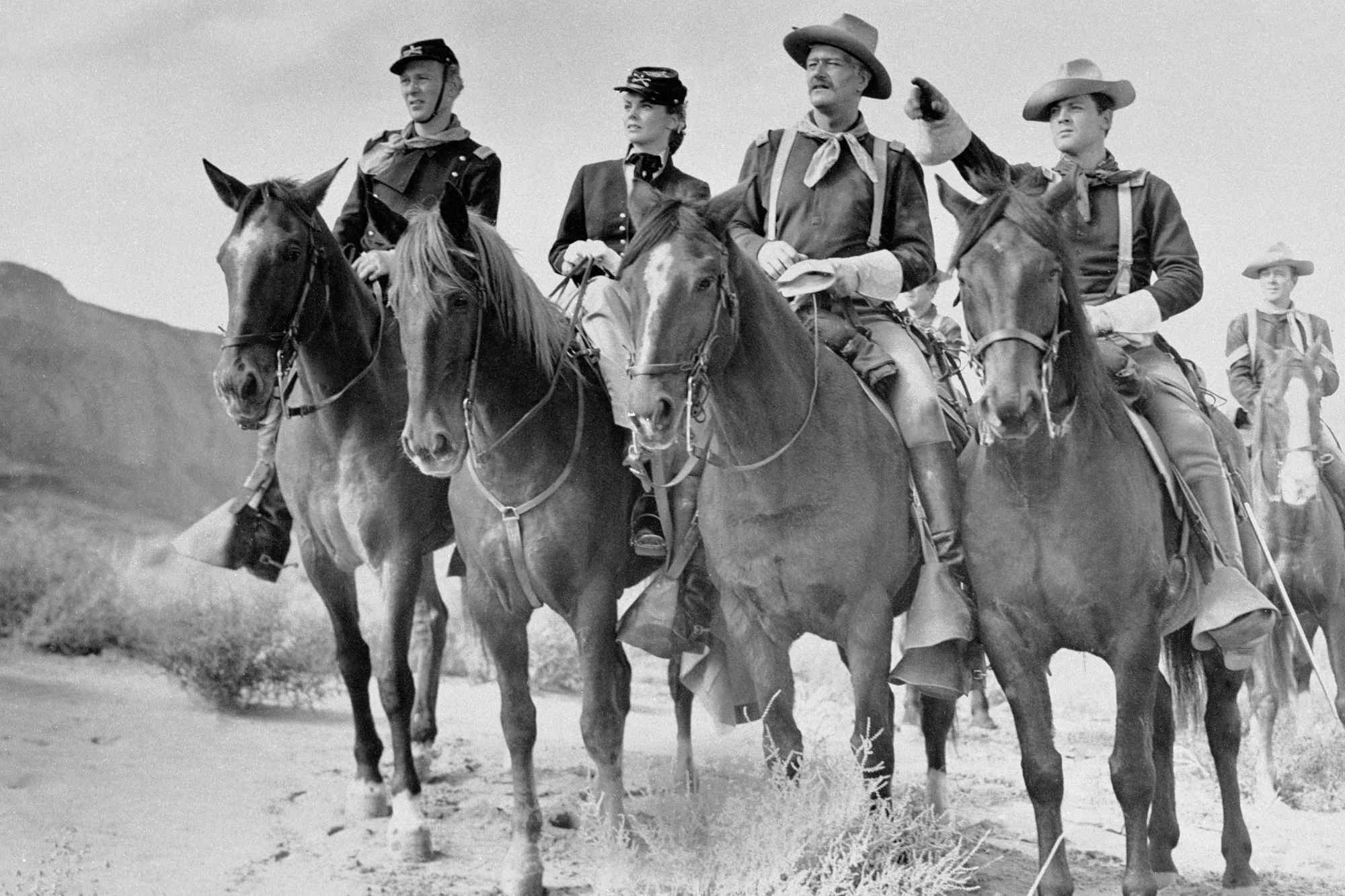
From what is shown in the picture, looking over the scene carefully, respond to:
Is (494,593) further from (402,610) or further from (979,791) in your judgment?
(979,791)

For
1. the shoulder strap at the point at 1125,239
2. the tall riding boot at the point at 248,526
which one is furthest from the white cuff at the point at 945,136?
the tall riding boot at the point at 248,526

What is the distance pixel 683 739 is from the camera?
23.5 feet

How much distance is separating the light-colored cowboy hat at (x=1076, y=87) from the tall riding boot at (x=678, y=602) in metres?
2.25

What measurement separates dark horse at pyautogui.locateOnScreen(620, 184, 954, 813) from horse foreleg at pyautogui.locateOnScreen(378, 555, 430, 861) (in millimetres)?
1725

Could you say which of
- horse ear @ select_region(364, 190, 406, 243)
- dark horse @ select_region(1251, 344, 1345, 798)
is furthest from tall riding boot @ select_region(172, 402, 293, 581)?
dark horse @ select_region(1251, 344, 1345, 798)

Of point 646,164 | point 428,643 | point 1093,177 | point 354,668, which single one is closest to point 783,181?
point 646,164

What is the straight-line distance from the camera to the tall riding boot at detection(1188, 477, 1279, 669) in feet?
15.3

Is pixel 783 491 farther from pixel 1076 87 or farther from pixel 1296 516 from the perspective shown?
pixel 1296 516

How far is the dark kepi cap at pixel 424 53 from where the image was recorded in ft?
22.4

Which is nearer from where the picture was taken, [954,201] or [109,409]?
[954,201]

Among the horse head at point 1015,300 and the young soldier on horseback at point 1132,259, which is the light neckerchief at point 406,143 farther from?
the horse head at point 1015,300

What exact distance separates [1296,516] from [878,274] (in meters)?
4.67

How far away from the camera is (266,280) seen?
18.0 feet

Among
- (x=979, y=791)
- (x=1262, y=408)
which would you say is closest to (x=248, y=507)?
(x=979, y=791)
